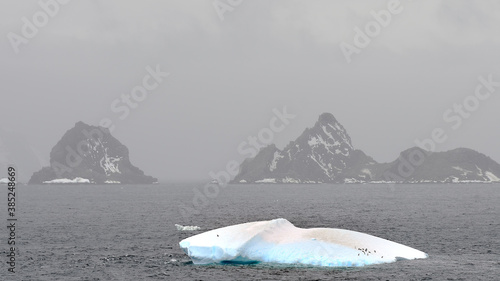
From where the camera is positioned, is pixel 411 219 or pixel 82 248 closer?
pixel 82 248

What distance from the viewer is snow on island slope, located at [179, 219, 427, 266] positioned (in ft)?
172

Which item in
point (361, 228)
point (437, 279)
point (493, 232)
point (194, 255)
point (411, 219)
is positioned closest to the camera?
point (437, 279)

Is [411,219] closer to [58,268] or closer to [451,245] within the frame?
[451,245]

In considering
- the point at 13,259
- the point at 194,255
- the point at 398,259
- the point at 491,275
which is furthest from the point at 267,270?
the point at 13,259

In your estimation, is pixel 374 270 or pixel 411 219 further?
pixel 411 219

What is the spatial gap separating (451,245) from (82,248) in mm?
42861

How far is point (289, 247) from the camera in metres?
53.5

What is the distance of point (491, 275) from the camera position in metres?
49.0

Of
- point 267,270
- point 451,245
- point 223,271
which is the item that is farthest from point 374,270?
point 451,245

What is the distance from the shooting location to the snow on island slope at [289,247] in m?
52.6

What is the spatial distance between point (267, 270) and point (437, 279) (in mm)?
14026

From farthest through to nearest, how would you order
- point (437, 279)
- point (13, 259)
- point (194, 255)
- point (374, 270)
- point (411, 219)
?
point (411, 219) < point (13, 259) < point (194, 255) < point (374, 270) < point (437, 279)

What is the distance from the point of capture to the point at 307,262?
5219cm

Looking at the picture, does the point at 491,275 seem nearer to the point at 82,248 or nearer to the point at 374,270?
the point at 374,270
